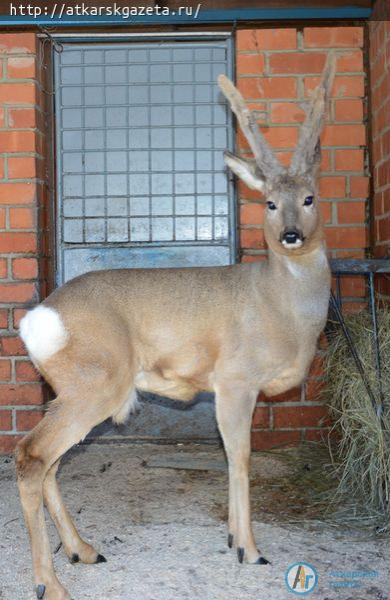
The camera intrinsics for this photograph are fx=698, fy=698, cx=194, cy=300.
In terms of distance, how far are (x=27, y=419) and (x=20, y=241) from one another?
51.0 inches

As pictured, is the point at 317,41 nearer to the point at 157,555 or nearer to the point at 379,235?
the point at 379,235

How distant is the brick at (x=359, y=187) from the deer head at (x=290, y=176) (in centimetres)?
139

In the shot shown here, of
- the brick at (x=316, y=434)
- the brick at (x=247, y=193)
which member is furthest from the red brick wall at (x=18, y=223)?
the brick at (x=316, y=434)

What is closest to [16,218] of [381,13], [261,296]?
[261,296]

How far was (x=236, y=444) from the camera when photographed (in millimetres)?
3541

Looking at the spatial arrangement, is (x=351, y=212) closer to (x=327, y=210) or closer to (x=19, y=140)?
(x=327, y=210)

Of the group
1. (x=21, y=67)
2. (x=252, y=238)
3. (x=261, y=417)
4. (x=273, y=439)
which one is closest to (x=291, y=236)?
(x=252, y=238)

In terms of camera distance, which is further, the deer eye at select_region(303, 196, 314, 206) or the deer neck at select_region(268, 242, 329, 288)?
the deer neck at select_region(268, 242, 329, 288)

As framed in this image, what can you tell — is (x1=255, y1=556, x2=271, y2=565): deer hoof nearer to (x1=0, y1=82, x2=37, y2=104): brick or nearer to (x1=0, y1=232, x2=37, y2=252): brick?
(x1=0, y1=232, x2=37, y2=252): brick

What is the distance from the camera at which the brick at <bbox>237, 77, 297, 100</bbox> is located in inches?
201

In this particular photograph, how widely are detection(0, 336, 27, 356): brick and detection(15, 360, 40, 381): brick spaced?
0.22 ft

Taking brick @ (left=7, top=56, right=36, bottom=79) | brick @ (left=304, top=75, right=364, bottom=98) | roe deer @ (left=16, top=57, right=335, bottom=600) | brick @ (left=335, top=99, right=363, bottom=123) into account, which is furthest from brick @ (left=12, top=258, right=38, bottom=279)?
brick @ (left=335, top=99, right=363, bottom=123)

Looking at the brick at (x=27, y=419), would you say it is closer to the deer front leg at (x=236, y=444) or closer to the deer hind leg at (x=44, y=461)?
the deer hind leg at (x=44, y=461)

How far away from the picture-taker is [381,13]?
4887 millimetres
